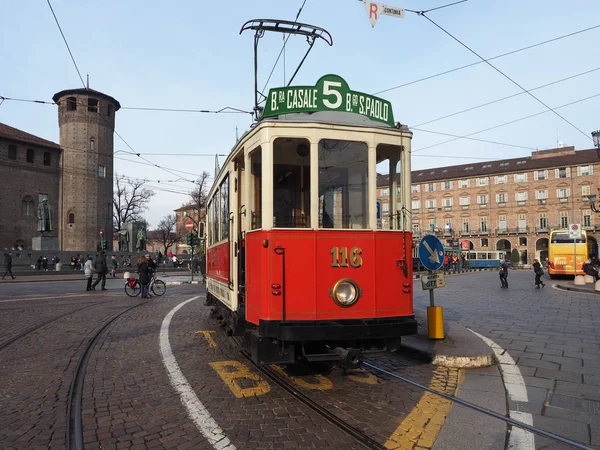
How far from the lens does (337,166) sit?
5.05 metres

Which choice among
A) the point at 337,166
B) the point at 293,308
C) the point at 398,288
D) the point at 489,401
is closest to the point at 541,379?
the point at 489,401

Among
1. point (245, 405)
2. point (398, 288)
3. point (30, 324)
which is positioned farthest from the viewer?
point (30, 324)

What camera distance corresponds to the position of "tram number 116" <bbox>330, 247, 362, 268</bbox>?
4.89 meters

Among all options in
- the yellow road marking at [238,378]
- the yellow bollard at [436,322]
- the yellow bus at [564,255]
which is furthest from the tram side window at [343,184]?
the yellow bus at [564,255]

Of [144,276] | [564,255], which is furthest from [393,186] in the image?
[564,255]

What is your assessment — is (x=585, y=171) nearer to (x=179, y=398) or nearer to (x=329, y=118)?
(x=329, y=118)

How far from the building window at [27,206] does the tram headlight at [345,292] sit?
5689cm

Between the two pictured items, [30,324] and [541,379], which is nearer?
[541,379]

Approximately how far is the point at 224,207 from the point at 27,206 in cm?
5471

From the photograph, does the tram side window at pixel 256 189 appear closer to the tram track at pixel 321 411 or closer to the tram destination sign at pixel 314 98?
the tram destination sign at pixel 314 98

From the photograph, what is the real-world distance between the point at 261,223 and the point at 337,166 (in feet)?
3.47

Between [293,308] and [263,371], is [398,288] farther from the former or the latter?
[263,371]

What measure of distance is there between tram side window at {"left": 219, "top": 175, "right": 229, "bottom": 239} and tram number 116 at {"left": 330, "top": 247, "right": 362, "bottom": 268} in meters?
2.24

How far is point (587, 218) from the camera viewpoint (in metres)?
63.6
